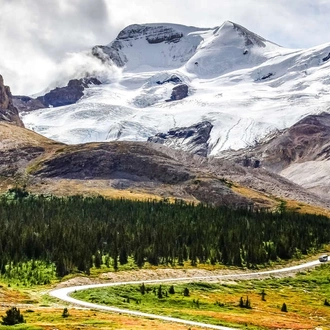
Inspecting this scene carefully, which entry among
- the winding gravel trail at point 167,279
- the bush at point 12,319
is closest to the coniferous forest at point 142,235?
the winding gravel trail at point 167,279

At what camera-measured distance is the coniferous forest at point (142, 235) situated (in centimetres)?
12188

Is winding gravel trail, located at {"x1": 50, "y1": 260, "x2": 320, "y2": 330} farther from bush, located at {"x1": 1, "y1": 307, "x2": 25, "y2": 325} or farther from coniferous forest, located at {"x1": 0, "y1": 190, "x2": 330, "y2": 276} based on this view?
bush, located at {"x1": 1, "y1": 307, "x2": 25, "y2": 325}

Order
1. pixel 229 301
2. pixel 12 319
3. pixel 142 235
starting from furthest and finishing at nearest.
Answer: pixel 142 235 < pixel 229 301 < pixel 12 319

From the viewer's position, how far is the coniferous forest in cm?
12188

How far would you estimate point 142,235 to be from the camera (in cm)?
14312

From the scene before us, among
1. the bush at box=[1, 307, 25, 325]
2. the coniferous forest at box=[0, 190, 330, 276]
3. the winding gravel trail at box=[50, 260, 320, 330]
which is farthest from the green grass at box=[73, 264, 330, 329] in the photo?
the coniferous forest at box=[0, 190, 330, 276]

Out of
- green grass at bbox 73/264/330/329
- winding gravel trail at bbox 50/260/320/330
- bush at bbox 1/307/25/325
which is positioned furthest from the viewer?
green grass at bbox 73/264/330/329

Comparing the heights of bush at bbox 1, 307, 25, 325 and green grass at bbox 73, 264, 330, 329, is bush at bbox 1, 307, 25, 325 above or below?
below

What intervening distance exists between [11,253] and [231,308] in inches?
2051

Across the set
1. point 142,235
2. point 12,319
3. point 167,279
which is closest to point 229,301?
point 167,279

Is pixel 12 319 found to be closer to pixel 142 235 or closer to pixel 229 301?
pixel 229 301


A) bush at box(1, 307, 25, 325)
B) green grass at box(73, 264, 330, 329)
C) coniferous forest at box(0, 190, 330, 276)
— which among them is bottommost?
bush at box(1, 307, 25, 325)

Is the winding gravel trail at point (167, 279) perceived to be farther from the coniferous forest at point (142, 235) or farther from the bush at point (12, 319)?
the bush at point (12, 319)

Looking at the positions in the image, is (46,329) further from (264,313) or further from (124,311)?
(264,313)
